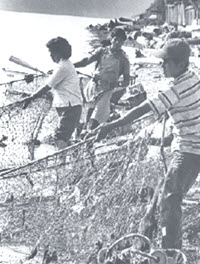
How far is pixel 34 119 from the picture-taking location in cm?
731

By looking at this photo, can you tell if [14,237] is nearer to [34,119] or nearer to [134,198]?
[134,198]

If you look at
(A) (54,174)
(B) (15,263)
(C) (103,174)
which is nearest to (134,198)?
(C) (103,174)

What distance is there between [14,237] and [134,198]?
105 centimetres

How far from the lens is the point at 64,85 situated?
22.0 ft

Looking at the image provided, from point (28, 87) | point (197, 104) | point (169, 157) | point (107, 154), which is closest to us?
point (197, 104)

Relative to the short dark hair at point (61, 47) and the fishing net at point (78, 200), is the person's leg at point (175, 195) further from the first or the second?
the short dark hair at point (61, 47)

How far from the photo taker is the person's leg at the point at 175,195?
4441 millimetres

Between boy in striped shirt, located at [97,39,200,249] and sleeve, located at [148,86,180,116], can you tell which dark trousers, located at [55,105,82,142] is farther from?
sleeve, located at [148,86,180,116]

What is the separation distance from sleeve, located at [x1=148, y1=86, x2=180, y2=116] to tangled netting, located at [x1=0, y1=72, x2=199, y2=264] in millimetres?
749

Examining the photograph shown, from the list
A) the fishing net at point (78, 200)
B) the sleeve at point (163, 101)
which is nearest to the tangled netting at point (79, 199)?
the fishing net at point (78, 200)

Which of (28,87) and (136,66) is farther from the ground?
(136,66)

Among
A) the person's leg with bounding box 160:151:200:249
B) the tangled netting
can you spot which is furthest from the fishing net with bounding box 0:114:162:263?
the person's leg with bounding box 160:151:200:249

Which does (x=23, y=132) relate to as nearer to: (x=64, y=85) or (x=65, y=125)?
(x=65, y=125)

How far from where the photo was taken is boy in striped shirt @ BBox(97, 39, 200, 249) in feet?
13.9
